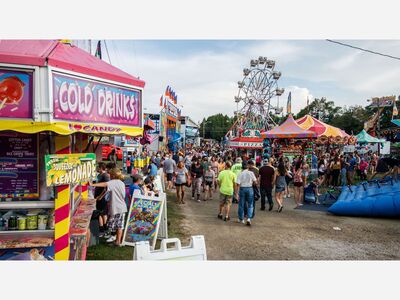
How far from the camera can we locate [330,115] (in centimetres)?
7162

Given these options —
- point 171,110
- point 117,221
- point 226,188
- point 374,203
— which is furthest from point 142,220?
point 171,110

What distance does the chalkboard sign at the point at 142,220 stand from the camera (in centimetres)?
554

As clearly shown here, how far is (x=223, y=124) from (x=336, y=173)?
273ft

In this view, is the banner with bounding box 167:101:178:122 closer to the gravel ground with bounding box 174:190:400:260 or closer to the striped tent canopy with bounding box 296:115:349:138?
the striped tent canopy with bounding box 296:115:349:138

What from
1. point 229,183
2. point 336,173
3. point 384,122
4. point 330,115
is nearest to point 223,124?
point 330,115

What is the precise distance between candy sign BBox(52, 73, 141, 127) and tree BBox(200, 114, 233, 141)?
88112 millimetres

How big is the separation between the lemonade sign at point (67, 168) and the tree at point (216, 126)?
3476 inches

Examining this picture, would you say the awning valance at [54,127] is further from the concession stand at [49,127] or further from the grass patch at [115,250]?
the grass patch at [115,250]

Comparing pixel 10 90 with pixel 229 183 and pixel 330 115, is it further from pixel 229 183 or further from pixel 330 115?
pixel 330 115

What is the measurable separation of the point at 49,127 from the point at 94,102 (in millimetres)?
651

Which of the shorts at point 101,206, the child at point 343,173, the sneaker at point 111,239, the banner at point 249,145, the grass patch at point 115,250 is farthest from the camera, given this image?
the banner at point 249,145

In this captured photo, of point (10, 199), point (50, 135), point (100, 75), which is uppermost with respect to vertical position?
point (100, 75)

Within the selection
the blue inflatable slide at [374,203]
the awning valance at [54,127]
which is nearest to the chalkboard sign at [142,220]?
the awning valance at [54,127]

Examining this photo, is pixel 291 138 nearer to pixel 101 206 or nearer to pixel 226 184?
pixel 226 184
